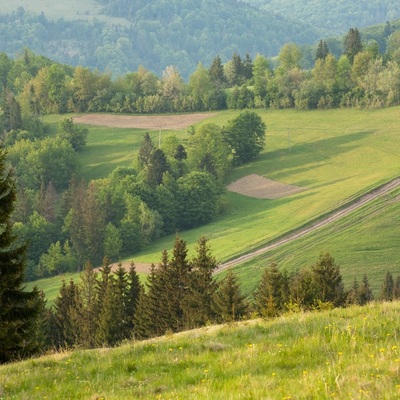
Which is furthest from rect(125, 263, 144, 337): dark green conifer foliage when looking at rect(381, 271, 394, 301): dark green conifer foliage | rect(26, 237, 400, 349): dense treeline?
rect(381, 271, 394, 301): dark green conifer foliage

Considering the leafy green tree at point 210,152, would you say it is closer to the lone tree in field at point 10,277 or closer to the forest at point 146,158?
the forest at point 146,158

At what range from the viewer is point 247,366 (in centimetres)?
1406

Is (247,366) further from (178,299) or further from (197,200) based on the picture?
(197,200)

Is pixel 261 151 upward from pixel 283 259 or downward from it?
upward

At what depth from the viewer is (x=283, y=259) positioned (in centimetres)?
9750

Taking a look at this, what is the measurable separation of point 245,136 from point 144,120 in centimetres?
3809

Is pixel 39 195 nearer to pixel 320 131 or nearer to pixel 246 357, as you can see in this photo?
pixel 320 131

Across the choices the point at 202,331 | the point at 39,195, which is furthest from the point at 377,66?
the point at 202,331

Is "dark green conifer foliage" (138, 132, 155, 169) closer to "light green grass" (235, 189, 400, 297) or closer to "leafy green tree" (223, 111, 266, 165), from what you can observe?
"leafy green tree" (223, 111, 266, 165)

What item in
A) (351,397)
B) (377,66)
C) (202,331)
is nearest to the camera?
(351,397)

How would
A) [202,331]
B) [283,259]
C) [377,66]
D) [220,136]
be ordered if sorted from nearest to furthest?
1. [202,331]
2. [283,259]
3. [220,136]
4. [377,66]

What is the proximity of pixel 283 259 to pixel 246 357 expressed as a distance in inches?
3290

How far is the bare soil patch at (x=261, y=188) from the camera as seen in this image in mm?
135387

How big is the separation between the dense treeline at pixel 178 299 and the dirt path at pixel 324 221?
25.3 m
